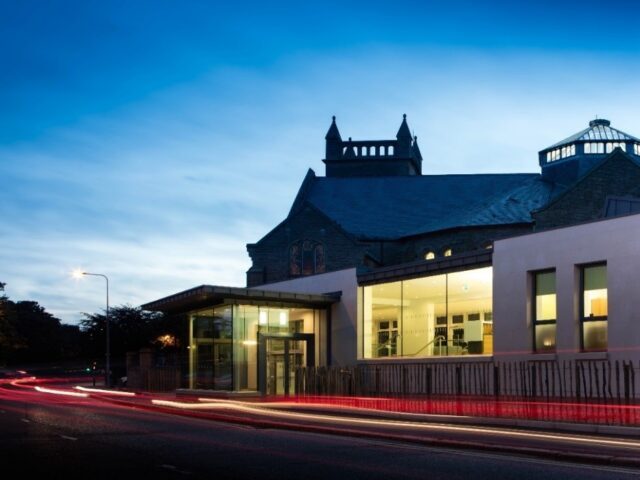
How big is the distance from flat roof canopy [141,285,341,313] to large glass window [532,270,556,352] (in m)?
11.2

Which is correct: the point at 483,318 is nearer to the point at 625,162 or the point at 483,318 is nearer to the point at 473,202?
the point at 625,162

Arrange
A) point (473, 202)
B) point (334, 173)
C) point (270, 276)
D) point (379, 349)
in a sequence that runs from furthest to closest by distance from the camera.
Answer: point (334, 173) < point (473, 202) < point (270, 276) < point (379, 349)

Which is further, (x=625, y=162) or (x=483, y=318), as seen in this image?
(x=625, y=162)

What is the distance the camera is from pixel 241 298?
36.6m

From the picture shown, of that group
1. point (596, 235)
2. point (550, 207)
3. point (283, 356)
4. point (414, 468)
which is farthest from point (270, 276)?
point (414, 468)

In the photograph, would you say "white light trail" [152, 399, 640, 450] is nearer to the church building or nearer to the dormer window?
the church building

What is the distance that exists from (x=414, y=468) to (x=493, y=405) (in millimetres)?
11289

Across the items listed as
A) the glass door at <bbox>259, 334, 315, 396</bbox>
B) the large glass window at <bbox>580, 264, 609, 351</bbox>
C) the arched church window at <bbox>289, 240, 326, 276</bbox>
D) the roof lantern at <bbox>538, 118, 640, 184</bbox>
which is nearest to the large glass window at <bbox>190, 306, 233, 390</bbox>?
the glass door at <bbox>259, 334, 315, 396</bbox>

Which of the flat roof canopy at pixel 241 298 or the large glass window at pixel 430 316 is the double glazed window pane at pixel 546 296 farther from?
the flat roof canopy at pixel 241 298

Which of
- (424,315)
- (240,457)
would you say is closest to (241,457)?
(240,457)

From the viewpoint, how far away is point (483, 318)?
32.0 m

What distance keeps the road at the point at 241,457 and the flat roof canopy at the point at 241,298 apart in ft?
51.9

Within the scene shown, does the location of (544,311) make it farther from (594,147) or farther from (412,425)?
(594,147)

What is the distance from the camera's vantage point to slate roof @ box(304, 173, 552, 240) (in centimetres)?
6341
